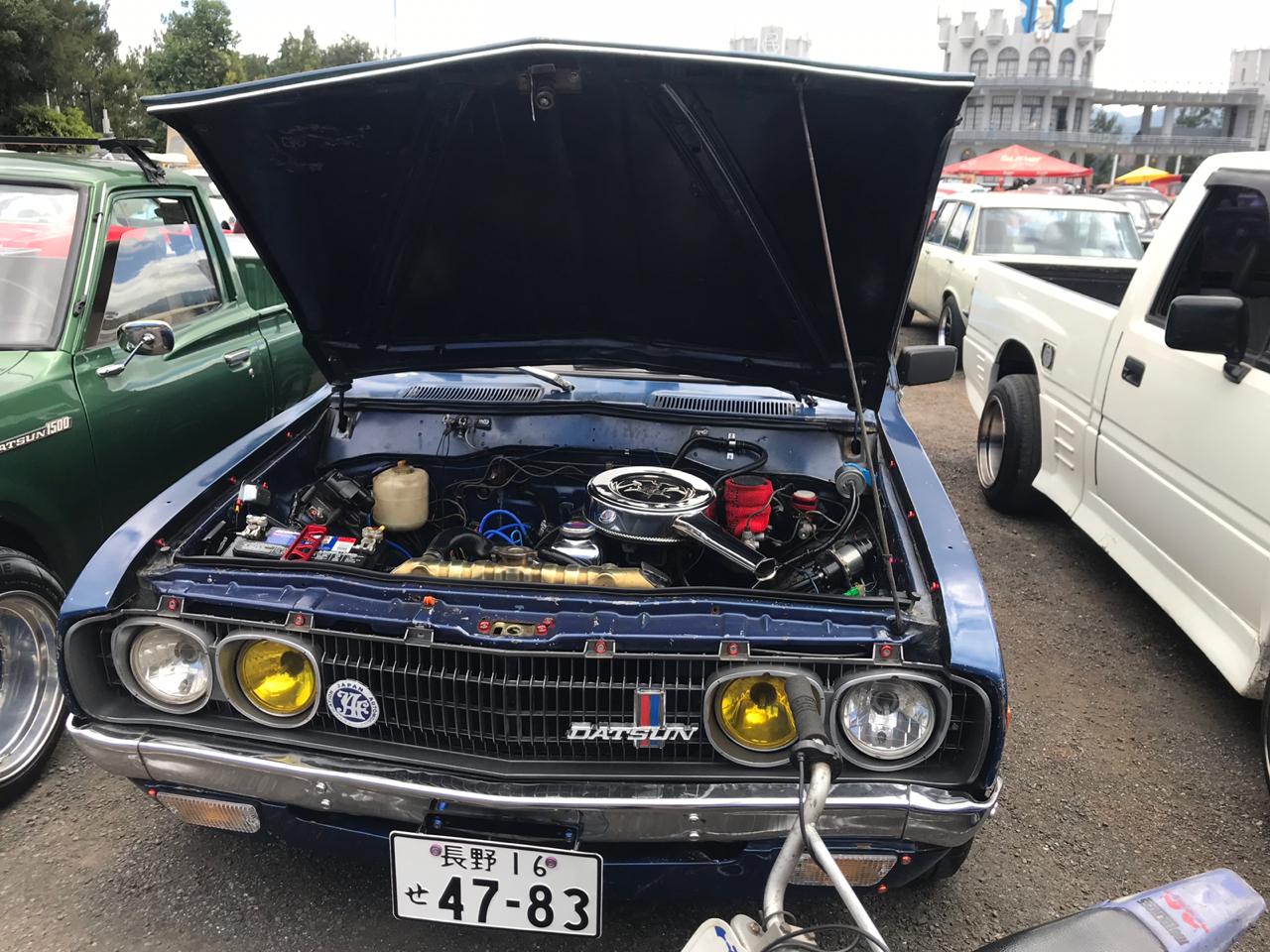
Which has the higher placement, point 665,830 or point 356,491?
point 356,491

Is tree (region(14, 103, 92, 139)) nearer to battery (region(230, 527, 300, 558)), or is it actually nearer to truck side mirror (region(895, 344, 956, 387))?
battery (region(230, 527, 300, 558))

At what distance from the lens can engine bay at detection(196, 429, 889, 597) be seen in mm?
2416

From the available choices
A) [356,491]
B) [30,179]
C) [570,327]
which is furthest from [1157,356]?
[30,179]

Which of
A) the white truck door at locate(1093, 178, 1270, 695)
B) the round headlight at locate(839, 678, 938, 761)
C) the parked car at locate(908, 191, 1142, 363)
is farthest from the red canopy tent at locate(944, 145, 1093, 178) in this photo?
the round headlight at locate(839, 678, 938, 761)

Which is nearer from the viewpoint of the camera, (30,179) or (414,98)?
(414,98)

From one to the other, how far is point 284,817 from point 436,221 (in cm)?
170

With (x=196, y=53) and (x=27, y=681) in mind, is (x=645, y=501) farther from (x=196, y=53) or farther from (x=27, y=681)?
(x=196, y=53)

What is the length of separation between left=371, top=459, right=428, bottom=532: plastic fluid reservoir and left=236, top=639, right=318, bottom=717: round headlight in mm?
737

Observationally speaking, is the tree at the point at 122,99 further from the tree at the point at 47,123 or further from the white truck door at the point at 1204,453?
the white truck door at the point at 1204,453

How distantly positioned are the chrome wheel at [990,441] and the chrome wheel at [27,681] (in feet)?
14.9

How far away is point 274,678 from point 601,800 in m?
0.81

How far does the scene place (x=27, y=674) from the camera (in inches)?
115

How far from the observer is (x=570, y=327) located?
3.09m

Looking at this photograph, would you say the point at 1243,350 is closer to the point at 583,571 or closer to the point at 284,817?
the point at 583,571
